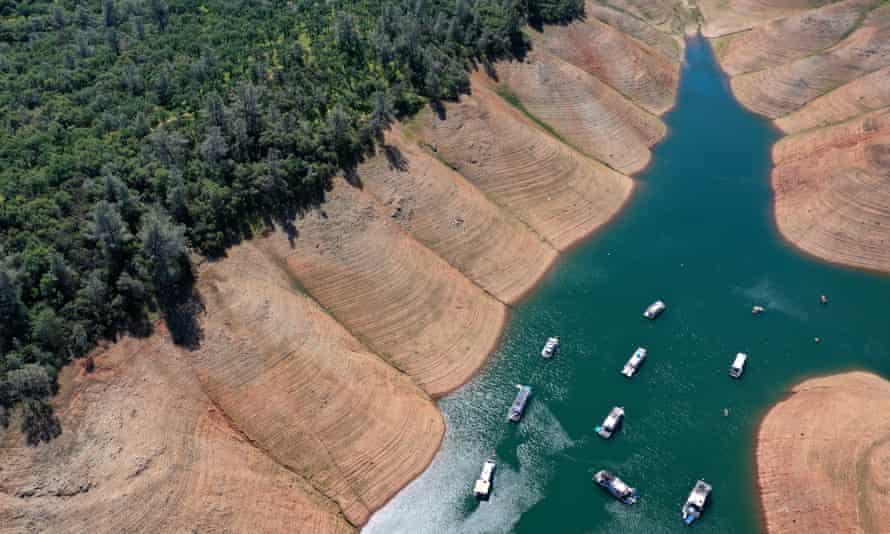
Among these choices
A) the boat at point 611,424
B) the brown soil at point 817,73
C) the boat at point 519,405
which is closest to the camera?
the boat at point 611,424

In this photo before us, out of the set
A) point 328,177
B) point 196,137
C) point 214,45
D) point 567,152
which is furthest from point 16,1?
point 567,152

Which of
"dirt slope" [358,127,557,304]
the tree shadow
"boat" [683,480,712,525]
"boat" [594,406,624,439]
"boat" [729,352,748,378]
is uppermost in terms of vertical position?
the tree shadow

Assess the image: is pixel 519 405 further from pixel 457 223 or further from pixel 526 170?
pixel 526 170

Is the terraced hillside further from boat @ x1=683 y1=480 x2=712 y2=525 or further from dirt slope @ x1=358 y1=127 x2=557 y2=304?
boat @ x1=683 y1=480 x2=712 y2=525

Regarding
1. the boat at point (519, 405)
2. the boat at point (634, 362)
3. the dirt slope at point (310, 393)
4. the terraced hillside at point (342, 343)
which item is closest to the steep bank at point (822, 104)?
the terraced hillside at point (342, 343)

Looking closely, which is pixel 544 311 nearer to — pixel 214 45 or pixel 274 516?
pixel 274 516

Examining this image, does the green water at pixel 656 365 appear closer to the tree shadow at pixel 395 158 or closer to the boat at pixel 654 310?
the boat at pixel 654 310

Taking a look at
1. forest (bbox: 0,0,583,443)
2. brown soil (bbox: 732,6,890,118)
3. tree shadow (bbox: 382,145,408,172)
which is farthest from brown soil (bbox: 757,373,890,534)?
brown soil (bbox: 732,6,890,118)
